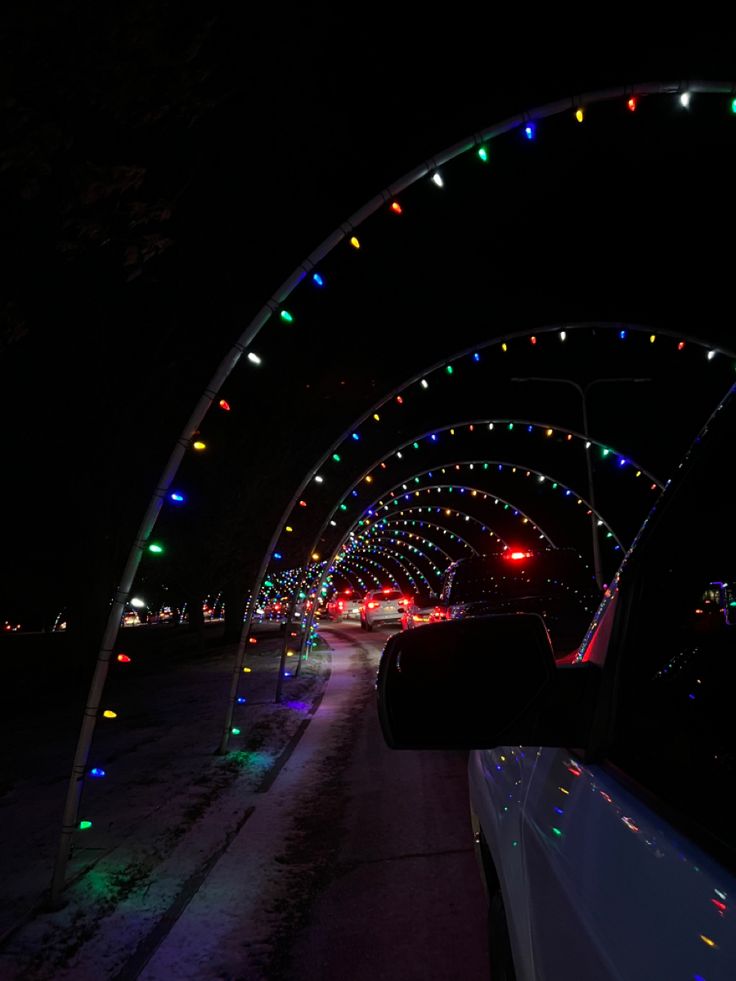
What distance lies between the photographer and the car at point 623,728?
3.63 ft

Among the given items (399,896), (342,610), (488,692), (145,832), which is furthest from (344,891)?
(342,610)

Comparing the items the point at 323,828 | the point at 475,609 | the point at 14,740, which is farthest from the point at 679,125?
the point at 14,740

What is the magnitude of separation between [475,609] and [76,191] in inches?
315

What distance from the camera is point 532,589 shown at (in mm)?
11516

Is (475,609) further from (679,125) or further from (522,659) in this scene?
(522,659)

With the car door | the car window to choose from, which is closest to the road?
the car door

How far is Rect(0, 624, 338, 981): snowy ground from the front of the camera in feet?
14.2

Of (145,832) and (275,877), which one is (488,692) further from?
(145,832)

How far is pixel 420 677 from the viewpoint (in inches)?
66.8

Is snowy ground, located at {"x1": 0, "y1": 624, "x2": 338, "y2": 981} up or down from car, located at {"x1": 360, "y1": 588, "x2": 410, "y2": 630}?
down

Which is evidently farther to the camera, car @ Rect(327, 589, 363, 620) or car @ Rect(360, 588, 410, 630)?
car @ Rect(327, 589, 363, 620)

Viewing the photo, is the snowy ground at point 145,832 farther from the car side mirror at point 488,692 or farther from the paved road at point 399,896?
the car side mirror at point 488,692

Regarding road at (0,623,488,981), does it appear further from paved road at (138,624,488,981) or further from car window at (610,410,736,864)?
car window at (610,410,736,864)

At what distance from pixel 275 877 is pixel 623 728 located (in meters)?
4.50
